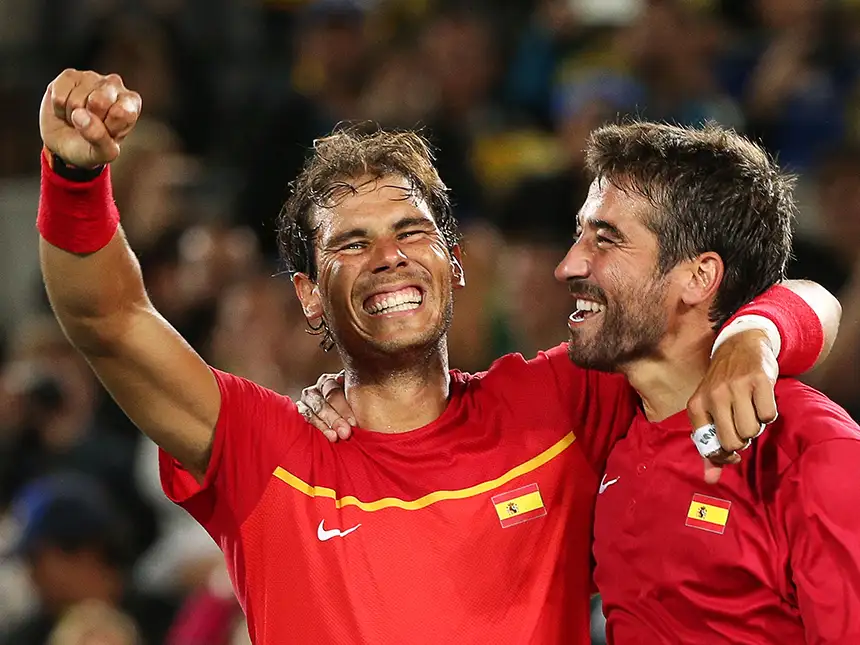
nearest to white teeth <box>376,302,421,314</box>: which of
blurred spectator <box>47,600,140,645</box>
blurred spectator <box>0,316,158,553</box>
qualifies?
blurred spectator <box>47,600,140,645</box>

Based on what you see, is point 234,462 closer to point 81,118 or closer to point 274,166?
point 81,118

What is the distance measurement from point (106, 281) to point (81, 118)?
1.40 ft

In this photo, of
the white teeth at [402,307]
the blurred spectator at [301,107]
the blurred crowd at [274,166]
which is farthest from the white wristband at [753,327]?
the blurred spectator at [301,107]

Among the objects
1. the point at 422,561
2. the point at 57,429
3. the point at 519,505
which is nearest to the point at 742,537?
the point at 519,505

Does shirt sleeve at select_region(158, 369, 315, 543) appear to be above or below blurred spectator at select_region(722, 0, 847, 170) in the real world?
above

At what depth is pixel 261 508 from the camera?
341 cm

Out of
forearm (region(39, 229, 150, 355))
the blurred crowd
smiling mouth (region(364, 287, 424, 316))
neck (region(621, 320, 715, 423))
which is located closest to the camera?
forearm (region(39, 229, 150, 355))

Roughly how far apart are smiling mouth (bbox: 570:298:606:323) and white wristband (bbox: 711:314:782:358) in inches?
16.5

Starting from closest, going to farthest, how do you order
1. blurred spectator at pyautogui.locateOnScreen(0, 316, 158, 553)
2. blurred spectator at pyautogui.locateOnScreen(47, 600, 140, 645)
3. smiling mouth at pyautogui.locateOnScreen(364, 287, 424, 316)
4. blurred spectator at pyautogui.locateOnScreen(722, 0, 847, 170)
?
smiling mouth at pyautogui.locateOnScreen(364, 287, 424, 316)
blurred spectator at pyautogui.locateOnScreen(47, 600, 140, 645)
blurred spectator at pyautogui.locateOnScreen(0, 316, 158, 553)
blurred spectator at pyautogui.locateOnScreen(722, 0, 847, 170)

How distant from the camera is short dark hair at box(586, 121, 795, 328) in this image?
3.54 metres

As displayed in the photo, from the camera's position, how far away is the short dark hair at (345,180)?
3.81 meters

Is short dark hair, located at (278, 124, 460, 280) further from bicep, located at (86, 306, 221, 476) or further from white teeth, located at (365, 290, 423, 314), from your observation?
bicep, located at (86, 306, 221, 476)

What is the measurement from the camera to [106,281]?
315 cm

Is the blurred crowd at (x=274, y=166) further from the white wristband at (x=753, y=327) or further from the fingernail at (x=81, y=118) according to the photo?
the fingernail at (x=81, y=118)
